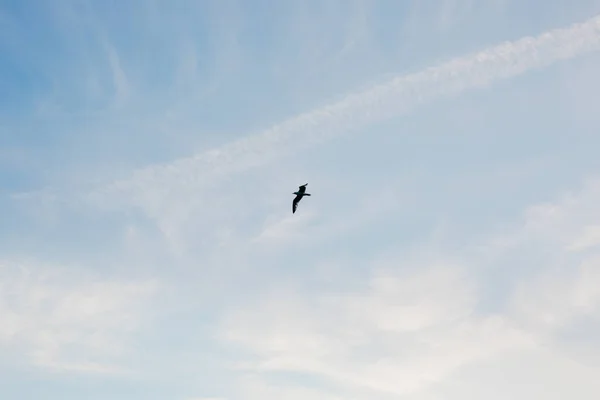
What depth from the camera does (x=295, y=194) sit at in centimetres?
3020
